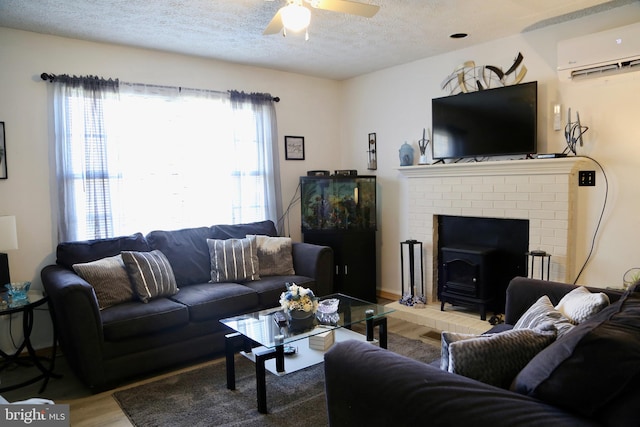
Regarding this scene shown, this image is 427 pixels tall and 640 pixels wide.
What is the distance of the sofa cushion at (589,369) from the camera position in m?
1.14

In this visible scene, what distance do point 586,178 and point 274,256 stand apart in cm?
269

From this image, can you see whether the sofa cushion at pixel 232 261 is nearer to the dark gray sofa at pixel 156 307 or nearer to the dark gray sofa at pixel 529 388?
the dark gray sofa at pixel 156 307

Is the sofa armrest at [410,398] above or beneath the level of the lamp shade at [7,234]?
beneath

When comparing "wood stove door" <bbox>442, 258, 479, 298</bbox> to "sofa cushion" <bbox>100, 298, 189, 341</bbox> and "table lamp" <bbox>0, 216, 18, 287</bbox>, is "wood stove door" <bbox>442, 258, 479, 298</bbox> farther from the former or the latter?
"table lamp" <bbox>0, 216, 18, 287</bbox>

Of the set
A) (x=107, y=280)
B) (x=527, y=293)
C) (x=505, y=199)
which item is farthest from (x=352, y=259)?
(x=107, y=280)

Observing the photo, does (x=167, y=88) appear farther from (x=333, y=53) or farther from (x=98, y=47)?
(x=333, y=53)

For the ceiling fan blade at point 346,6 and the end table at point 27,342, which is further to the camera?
the end table at point 27,342

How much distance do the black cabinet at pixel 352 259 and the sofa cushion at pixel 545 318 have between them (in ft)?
8.79

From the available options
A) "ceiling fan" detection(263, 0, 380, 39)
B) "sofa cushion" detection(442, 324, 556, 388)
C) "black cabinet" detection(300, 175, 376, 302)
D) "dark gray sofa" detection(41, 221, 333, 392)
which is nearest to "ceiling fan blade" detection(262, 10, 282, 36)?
"ceiling fan" detection(263, 0, 380, 39)

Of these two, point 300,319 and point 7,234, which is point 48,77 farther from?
point 300,319

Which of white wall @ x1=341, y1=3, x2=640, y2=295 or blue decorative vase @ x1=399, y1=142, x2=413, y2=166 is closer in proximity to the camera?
white wall @ x1=341, y1=3, x2=640, y2=295

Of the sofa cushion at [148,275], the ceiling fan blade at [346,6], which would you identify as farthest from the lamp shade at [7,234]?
the ceiling fan blade at [346,6]

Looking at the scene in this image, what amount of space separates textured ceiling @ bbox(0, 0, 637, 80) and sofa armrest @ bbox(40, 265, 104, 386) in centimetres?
186

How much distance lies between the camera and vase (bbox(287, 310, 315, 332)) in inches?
108
